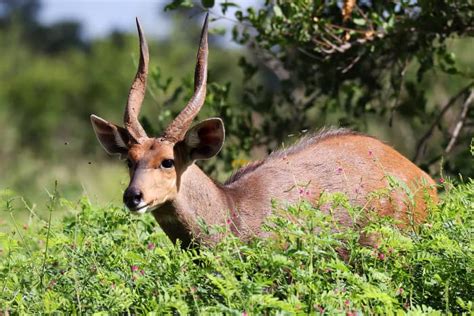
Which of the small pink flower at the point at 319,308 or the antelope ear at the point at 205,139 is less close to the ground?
the antelope ear at the point at 205,139

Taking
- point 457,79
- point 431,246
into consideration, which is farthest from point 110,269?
point 457,79

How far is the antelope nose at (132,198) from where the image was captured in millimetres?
6371

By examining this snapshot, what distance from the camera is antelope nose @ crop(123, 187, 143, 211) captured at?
6.37m

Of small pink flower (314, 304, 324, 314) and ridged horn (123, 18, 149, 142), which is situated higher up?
ridged horn (123, 18, 149, 142)

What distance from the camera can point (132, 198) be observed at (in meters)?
6.38

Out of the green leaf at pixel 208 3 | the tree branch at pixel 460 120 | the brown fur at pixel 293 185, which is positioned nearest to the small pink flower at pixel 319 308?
the brown fur at pixel 293 185

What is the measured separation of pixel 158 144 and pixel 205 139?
336 mm

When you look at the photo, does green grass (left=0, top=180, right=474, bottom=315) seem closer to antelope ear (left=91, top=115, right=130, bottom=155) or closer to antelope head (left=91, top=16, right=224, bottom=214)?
antelope head (left=91, top=16, right=224, bottom=214)

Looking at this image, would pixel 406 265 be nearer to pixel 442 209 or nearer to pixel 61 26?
pixel 442 209

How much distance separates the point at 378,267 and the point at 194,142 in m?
1.74

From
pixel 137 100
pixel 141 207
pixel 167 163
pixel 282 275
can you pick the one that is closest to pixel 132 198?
pixel 141 207

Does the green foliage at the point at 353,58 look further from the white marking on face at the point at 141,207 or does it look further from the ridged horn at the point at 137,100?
the white marking on face at the point at 141,207

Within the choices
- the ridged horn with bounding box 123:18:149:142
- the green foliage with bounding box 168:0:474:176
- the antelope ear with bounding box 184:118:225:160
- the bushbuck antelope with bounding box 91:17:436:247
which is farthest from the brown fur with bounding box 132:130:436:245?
the green foliage with bounding box 168:0:474:176

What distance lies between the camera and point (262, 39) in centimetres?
905
